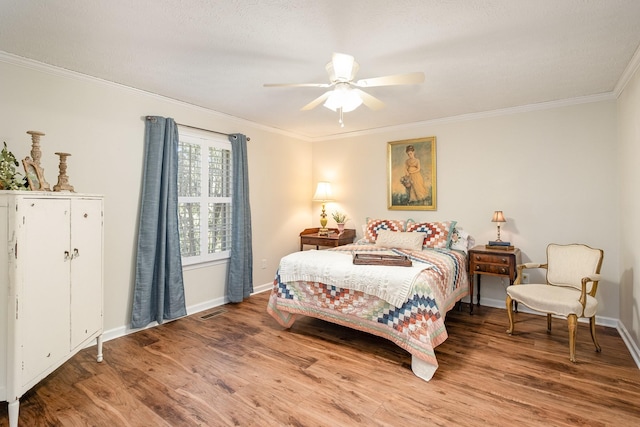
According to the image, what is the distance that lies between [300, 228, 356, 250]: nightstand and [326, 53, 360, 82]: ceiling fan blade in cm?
284

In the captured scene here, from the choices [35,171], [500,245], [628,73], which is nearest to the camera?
[35,171]

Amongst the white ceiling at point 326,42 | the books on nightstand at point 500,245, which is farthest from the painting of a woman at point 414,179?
the white ceiling at point 326,42

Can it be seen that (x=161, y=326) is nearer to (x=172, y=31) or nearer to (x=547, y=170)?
(x=172, y=31)

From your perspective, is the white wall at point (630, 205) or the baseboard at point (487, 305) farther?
the baseboard at point (487, 305)

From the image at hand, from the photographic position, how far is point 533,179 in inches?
153

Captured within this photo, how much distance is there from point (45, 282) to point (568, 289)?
4246 millimetres

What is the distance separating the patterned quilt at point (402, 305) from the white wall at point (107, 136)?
140cm

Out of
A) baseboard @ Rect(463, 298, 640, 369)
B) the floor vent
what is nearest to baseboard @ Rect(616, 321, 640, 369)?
baseboard @ Rect(463, 298, 640, 369)

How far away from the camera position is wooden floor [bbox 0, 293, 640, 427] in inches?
78.9

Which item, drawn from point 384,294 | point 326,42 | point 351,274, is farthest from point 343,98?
point 384,294

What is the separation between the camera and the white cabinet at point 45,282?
1912 millimetres

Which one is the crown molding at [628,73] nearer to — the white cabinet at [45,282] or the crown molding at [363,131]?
the crown molding at [363,131]

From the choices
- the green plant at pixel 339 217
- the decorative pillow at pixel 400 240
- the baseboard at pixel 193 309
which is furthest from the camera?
the green plant at pixel 339 217

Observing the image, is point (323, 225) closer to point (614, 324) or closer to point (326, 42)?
point (326, 42)
